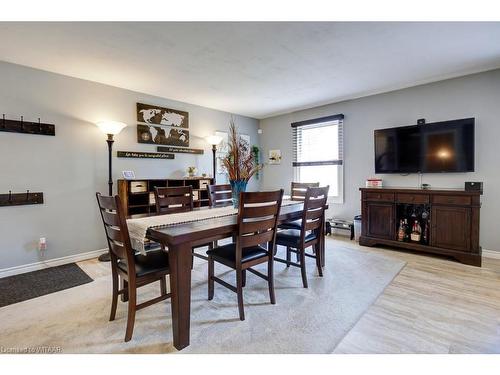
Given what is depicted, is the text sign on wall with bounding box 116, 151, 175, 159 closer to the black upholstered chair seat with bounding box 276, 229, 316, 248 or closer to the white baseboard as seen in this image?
the white baseboard

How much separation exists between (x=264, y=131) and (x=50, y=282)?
15.0ft

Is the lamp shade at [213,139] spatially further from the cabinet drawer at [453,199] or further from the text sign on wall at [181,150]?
the cabinet drawer at [453,199]

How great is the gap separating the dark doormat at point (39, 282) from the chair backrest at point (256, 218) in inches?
78.2

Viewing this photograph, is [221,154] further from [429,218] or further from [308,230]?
[429,218]

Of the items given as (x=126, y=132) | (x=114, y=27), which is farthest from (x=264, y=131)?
(x=114, y=27)

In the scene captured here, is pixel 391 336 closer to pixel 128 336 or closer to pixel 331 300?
pixel 331 300

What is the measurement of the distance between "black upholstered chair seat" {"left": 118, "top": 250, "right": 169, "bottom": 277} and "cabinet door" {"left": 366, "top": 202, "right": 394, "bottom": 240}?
3101 millimetres

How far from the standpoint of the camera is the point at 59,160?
3.24m

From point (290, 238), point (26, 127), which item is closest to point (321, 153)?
point (290, 238)

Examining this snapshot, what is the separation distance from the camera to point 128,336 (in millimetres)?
1729

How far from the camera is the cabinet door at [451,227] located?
3.09 meters

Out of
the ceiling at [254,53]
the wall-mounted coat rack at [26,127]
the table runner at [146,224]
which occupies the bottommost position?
the table runner at [146,224]

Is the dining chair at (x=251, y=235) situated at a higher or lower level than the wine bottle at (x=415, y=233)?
higher

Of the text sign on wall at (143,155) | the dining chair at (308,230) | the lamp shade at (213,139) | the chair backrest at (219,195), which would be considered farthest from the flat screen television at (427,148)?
the text sign on wall at (143,155)
